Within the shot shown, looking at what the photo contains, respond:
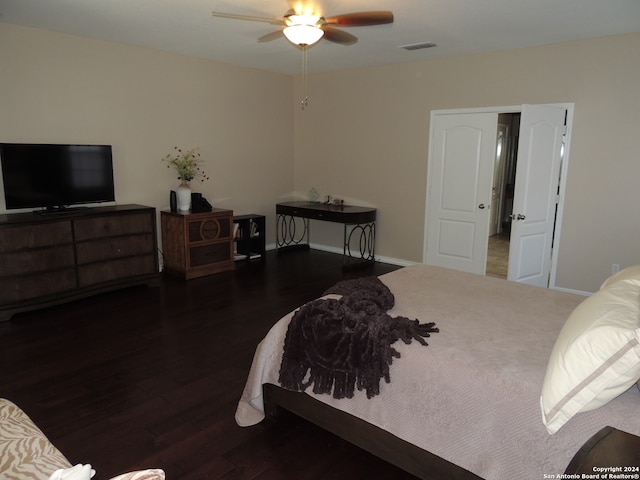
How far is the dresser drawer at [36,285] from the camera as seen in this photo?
3.92 meters

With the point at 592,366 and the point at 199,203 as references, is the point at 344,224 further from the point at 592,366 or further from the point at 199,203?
the point at 592,366

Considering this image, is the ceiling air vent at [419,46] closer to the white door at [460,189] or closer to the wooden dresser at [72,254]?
the white door at [460,189]

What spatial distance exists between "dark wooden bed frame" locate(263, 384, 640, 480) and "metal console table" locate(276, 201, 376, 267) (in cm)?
375

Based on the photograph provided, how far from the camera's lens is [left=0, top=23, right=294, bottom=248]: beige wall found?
4.39 metres

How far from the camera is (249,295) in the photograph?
187 inches

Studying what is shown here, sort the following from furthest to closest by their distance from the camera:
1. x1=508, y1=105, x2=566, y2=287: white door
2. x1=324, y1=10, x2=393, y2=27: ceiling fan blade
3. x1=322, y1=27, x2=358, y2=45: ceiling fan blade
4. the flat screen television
Result: x1=508, y1=105, x2=566, y2=287: white door < the flat screen television < x1=322, y1=27, x2=358, y2=45: ceiling fan blade < x1=324, y1=10, x2=393, y2=27: ceiling fan blade

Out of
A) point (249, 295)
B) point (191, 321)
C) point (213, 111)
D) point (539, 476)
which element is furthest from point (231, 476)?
point (213, 111)

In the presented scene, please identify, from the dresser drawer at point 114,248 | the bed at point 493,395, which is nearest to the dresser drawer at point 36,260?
the dresser drawer at point 114,248

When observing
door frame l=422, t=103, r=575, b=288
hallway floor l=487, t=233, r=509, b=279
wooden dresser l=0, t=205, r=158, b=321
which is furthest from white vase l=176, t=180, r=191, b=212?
hallway floor l=487, t=233, r=509, b=279

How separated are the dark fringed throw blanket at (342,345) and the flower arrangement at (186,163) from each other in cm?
369

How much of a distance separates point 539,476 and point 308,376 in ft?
3.60

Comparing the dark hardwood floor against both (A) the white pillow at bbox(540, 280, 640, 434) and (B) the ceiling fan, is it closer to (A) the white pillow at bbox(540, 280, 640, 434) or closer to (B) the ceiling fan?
(A) the white pillow at bbox(540, 280, 640, 434)

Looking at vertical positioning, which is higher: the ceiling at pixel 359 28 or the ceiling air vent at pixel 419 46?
the ceiling air vent at pixel 419 46

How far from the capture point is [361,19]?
10.6 feet
